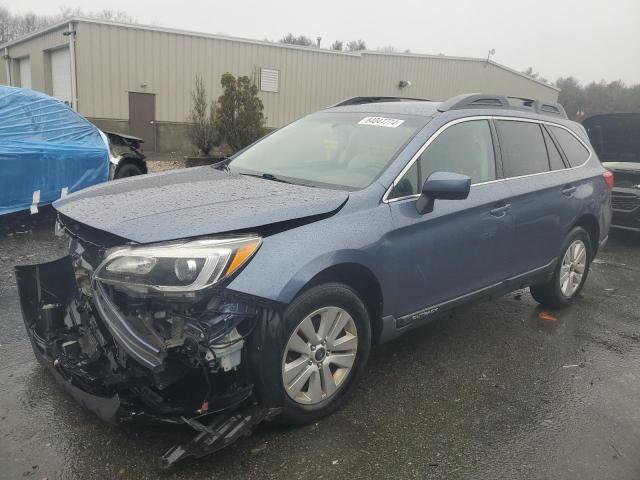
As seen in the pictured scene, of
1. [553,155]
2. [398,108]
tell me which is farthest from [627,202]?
[398,108]

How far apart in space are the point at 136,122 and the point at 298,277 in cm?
1762

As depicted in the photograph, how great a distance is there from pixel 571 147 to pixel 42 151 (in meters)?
5.61

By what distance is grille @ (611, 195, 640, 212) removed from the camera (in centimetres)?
758

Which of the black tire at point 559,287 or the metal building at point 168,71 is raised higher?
the metal building at point 168,71

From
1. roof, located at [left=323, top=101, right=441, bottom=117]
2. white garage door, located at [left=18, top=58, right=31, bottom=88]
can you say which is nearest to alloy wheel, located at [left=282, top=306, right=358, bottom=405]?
roof, located at [left=323, top=101, right=441, bottom=117]

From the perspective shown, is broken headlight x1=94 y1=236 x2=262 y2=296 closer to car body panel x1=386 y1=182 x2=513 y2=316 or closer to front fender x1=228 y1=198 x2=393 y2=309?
front fender x1=228 y1=198 x2=393 y2=309

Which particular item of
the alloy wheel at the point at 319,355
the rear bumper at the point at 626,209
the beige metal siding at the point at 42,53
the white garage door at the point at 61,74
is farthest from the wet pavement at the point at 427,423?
the beige metal siding at the point at 42,53

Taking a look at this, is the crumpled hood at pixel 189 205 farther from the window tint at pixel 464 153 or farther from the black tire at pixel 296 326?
the window tint at pixel 464 153

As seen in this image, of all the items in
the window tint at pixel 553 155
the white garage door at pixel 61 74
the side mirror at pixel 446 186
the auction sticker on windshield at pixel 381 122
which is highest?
the white garage door at pixel 61 74

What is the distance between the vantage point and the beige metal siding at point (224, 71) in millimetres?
17391

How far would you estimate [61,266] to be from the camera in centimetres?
319

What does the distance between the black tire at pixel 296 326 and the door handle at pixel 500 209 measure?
135 cm

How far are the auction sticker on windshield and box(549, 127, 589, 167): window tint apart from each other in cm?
186

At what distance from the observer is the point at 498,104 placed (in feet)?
13.8
